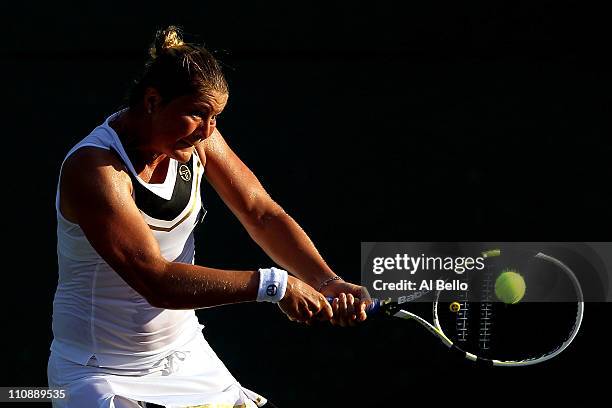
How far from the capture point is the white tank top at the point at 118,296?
10.1 feet

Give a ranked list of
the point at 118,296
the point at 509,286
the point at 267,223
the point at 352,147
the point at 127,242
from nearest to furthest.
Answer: the point at 127,242 < the point at 118,296 < the point at 267,223 < the point at 509,286 < the point at 352,147

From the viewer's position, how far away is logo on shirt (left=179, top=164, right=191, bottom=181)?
317 centimetres

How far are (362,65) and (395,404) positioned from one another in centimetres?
127

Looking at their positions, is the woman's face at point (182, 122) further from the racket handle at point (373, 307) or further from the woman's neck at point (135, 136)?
the racket handle at point (373, 307)

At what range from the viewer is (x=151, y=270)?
2.89 m

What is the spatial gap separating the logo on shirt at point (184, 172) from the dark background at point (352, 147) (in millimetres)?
1561

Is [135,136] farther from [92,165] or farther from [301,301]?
[301,301]

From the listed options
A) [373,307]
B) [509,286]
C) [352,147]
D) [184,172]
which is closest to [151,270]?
[184,172]

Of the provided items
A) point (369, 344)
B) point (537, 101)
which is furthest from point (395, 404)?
point (537, 101)

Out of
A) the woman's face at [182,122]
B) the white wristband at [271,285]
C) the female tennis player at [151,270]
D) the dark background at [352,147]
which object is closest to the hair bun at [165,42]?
the female tennis player at [151,270]

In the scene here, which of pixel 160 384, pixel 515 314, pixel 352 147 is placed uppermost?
pixel 352 147

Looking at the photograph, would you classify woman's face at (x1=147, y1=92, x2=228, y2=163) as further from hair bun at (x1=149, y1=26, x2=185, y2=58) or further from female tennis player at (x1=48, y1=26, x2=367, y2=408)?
hair bun at (x1=149, y1=26, x2=185, y2=58)

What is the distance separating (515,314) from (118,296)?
213 centimetres

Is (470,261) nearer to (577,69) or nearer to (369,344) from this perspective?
(369,344)
